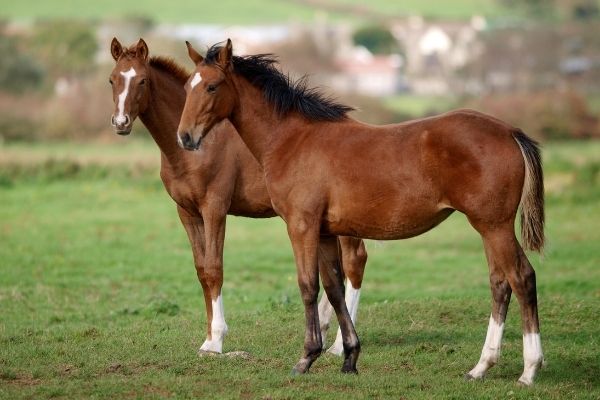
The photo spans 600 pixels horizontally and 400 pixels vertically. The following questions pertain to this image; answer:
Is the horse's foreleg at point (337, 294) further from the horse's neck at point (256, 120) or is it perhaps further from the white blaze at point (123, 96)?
the white blaze at point (123, 96)

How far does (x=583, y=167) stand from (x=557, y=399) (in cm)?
1959

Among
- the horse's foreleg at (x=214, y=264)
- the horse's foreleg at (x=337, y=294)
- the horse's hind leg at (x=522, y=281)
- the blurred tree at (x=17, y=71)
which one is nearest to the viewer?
the horse's hind leg at (x=522, y=281)

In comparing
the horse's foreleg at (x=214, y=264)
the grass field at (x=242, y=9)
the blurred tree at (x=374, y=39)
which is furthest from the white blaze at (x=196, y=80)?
the blurred tree at (x=374, y=39)

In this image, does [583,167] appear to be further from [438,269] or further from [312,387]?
[312,387]

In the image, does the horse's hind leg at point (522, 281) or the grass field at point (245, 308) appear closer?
the horse's hind leg at point (522, 281)

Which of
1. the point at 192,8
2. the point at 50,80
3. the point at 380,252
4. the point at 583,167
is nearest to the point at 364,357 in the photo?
the point at 380,252

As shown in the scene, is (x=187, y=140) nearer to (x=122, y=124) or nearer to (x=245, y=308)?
(x=122, y=124)

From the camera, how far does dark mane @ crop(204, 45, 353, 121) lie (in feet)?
29.6

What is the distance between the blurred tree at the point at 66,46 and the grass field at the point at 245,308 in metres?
39.1

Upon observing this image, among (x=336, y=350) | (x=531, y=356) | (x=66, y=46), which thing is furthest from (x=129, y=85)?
(x=66, y=46)

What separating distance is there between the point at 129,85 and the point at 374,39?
3395 inches

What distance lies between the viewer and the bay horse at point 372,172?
8086 millimetres

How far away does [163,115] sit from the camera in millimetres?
10336

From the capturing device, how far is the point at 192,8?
330 ft
